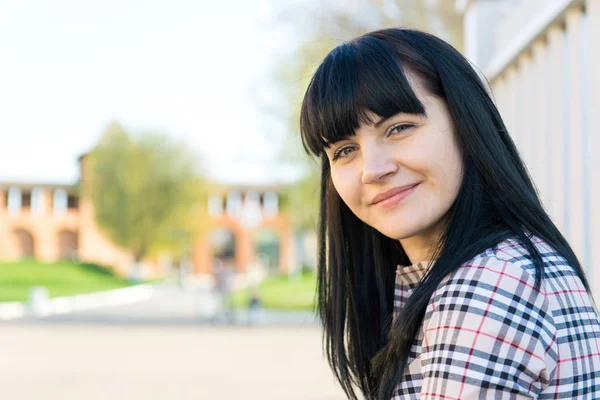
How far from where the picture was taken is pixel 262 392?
25.5ft

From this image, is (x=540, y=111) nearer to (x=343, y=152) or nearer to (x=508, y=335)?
(x=343, y=152)

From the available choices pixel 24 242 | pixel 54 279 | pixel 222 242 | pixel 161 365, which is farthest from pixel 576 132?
pixel 222 242

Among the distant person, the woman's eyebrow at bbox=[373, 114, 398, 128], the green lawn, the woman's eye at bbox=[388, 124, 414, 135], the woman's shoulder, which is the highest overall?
the woman's eyebrow at bbox=[373, 114, 398, 128]

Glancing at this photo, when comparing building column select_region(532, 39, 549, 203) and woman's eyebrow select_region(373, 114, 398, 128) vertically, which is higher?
building column select_region(532, 39, 549, 203)

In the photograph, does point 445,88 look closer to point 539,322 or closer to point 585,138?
point 539,322

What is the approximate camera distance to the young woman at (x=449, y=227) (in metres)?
1.07

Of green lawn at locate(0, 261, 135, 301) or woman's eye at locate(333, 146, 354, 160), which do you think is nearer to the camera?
woman's eye at locate(333, 146, 354, 160)

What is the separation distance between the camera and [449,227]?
1341mm

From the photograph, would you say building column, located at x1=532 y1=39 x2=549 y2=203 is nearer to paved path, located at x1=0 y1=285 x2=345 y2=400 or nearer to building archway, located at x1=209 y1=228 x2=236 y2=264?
paved path, located at x1=0 y1=285 x2=345 y2=400

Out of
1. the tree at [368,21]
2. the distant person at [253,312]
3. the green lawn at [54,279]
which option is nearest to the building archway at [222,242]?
the green lawn at [54,279]

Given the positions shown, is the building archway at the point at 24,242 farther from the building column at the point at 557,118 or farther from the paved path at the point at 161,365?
the building column at the point at 557,118

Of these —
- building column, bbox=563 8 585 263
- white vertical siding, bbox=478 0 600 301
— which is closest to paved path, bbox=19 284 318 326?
white vertical siding, bbox=478 0 600 301

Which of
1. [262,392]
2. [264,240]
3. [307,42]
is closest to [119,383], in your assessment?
[262,392]

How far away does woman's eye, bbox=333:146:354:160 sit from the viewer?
1.47 m
